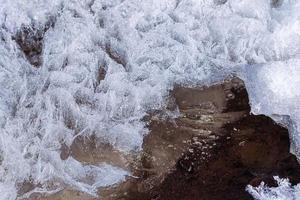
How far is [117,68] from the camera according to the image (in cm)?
315

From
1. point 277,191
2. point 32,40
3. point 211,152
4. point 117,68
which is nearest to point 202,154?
point 211,152

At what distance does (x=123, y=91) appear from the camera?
3074 mm

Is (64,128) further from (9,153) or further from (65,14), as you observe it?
(65,14)

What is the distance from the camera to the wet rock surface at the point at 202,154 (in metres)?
2.80

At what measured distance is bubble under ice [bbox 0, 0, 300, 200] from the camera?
2.85m

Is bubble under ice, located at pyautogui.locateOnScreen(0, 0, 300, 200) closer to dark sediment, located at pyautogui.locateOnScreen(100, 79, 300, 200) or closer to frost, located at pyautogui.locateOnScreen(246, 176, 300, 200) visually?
dark sediment, located at pyautogui.locateOnScreen(100, 79, 300, 200)

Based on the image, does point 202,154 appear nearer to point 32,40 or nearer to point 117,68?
point 117,68

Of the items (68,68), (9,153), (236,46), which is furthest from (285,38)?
(9,153)

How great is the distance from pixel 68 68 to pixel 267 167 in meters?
1.37

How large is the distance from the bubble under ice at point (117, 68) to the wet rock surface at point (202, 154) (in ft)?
0.22

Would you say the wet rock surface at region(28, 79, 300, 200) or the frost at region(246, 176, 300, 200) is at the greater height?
the wet rock surface at region(28, 79, 300, 200)

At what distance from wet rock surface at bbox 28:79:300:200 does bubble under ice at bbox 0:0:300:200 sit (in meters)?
0.07

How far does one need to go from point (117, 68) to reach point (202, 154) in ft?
2.55

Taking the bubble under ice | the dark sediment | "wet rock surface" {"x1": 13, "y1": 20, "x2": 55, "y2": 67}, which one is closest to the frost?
the dark sediment
